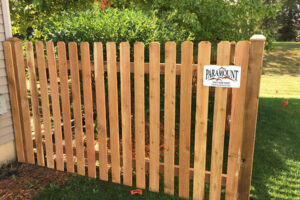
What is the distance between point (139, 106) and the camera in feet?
10.8

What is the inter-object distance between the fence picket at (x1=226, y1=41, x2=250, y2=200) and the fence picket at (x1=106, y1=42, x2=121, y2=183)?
136cm

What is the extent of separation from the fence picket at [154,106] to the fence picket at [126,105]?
28cm

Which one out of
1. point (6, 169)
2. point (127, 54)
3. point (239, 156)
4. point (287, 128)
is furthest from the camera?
point (287, 128)

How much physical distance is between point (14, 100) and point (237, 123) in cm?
311

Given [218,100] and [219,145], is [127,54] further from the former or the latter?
[219,145]

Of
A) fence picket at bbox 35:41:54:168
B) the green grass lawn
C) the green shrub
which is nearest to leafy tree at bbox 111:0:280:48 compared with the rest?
the green shrub

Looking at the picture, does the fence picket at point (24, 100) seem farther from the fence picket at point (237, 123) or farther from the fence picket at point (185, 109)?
the fence picket at point (237, 123)

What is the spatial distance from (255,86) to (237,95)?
190 millimetres

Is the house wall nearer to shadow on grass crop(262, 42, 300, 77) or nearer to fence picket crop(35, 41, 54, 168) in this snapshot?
fence picket crop(35, 41, 54, 168)

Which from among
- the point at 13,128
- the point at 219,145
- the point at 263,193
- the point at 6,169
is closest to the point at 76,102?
the point at 13,128

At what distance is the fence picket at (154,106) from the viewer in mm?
3068

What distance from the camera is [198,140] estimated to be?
3.07 m

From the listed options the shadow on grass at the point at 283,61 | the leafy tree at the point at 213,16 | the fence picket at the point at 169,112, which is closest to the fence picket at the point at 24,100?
the fence picket at the point at 169,112

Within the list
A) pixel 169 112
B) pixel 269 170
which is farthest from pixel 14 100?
pixel 269 170
